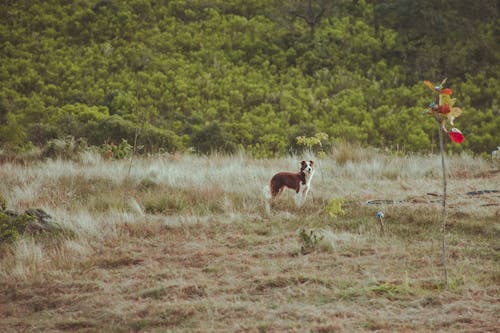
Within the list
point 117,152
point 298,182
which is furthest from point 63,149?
point 298,182

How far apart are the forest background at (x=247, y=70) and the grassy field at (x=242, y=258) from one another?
22.0ft

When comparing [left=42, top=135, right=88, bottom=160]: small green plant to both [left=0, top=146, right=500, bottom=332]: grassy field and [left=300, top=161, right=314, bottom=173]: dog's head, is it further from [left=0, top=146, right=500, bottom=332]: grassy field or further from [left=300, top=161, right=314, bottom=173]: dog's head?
[left=300, top=161, right=314, bottom=173]: dog's head

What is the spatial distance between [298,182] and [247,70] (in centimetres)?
1717

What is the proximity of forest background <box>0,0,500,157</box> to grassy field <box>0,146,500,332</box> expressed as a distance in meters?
6.70

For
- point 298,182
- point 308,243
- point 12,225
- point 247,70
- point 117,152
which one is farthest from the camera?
point 247,70

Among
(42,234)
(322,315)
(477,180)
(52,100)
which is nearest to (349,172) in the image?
(477,180)

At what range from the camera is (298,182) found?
7473mm

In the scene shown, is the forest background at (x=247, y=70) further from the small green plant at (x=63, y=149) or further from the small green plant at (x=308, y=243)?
the small green plant at (x=308, y=243)

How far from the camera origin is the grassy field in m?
3.94

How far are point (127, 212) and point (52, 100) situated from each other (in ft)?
50.2

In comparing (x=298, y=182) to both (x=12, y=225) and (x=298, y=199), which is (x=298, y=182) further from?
(x=12, y=225)

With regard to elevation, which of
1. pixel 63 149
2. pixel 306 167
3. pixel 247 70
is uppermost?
pixel 247 70

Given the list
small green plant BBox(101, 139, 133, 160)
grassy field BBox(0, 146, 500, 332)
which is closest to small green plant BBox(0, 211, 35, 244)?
grassy field BBox(0, 146, 500, 332)

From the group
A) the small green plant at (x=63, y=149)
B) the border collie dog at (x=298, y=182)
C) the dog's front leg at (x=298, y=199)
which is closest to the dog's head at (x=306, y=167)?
the border collie dog at (x=298, y=182)
